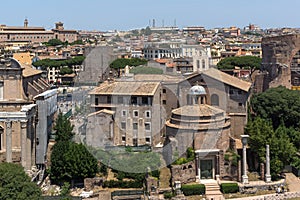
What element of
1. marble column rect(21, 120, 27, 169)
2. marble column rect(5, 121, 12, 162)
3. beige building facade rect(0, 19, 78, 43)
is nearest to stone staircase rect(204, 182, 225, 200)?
marble column rect(21, 120, 27, 169)

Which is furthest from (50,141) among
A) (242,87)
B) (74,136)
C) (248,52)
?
(248,52)

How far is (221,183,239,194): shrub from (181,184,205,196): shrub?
2.83 ft

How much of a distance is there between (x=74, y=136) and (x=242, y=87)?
8841 millimetres

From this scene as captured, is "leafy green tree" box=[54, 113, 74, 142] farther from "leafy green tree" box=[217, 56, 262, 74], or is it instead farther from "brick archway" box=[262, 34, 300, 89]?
"leafy green tree" box=[217, 56, 262, 74]

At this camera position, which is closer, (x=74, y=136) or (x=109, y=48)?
(x=74, y=136)

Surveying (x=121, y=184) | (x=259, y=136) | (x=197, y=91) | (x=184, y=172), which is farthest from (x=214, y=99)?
(x=121, y=184)

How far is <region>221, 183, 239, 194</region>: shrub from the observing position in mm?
18922

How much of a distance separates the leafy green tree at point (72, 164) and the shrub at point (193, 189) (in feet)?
13.2

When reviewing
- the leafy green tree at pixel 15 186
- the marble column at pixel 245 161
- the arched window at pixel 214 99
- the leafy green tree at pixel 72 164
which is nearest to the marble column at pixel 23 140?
the leafy green tree at pixel 72 164

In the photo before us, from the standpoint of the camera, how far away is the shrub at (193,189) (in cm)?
1864

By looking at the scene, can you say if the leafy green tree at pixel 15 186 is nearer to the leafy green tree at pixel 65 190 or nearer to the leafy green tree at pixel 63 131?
the leafy green tree at pixel 65 190

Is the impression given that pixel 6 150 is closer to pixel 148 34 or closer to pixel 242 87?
pixel 148 34

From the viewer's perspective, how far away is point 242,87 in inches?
901

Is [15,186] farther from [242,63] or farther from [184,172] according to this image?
[242,63]
